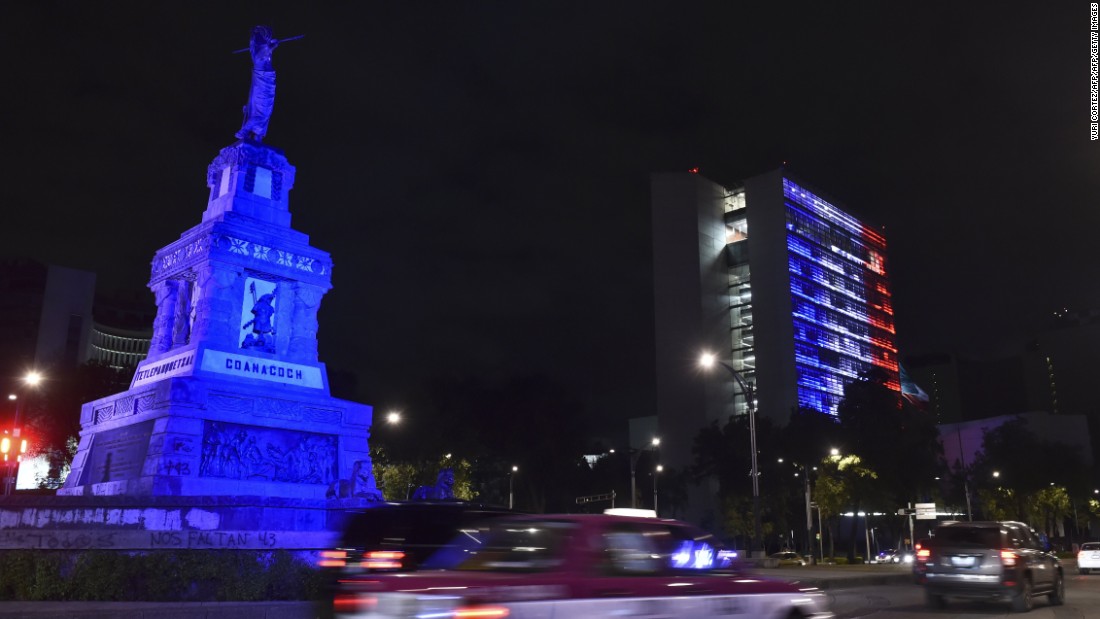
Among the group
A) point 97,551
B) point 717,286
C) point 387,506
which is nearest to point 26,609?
point 97,551

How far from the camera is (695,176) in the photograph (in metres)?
115

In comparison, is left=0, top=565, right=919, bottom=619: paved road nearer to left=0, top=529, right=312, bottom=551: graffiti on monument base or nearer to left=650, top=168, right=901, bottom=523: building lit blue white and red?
left=0, top=529, right=312, bottom=551: graffiti on monument base

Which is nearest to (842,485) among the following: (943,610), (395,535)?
(943,610)

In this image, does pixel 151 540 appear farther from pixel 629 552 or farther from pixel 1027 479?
pixel 1027 479

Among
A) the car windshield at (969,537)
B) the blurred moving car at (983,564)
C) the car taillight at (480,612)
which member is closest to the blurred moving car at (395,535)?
the car taillight at (480,612)

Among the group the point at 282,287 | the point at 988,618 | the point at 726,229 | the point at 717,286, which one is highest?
the point at 726,229

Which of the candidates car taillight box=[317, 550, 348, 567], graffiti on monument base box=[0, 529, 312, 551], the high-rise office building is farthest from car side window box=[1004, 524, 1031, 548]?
the high-rise office building

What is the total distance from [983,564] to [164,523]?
18.3 meters

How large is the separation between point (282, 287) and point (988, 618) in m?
24.1

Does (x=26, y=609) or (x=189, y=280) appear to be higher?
(x=189, y=280)

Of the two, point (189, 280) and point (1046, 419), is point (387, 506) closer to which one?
point (189, 280)

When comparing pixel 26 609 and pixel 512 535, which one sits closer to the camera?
pixel 512 535

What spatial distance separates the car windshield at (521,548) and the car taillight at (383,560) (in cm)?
304

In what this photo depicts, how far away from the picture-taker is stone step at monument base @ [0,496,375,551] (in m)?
18.2
